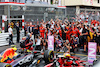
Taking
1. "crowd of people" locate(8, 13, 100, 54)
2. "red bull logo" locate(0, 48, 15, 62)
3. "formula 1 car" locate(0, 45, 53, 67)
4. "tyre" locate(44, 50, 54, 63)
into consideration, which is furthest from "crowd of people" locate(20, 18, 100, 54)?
"red bull logo" locate(0, 48, 15, 62)

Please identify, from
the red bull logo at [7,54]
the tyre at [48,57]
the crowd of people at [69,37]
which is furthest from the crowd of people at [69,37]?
the red bull logo at [7,54]

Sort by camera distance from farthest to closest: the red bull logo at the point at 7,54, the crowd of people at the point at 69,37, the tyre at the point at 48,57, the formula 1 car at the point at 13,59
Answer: the crowd of people at the point at 69,37
the tyre at the point at 48,57
the red bull logo at the point at 7,54
the formula 1 car at the point at 13,59

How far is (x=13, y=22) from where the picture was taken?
17.1 metres

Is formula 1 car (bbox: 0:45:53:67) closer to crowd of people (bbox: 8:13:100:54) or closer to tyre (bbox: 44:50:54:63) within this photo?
tyre (bbox: 44:50:54:63)

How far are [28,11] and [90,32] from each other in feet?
25.8

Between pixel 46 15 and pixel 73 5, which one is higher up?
pixel 73 5

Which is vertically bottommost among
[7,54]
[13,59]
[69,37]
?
[13,59]

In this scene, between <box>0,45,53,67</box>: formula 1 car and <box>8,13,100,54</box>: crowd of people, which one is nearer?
<box>0,45,53,67</box>: formula 1 car

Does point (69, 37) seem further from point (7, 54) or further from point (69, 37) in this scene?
point (7, 54)

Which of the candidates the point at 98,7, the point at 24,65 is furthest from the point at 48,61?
the point at 98,7

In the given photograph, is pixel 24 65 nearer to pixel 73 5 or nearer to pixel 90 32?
pixel 90 32

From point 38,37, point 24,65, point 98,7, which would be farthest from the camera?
point 98,7

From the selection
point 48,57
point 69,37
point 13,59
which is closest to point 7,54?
point 13,59

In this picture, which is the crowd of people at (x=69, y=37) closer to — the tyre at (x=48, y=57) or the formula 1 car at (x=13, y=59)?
the tyre at (x=48, y=57)
